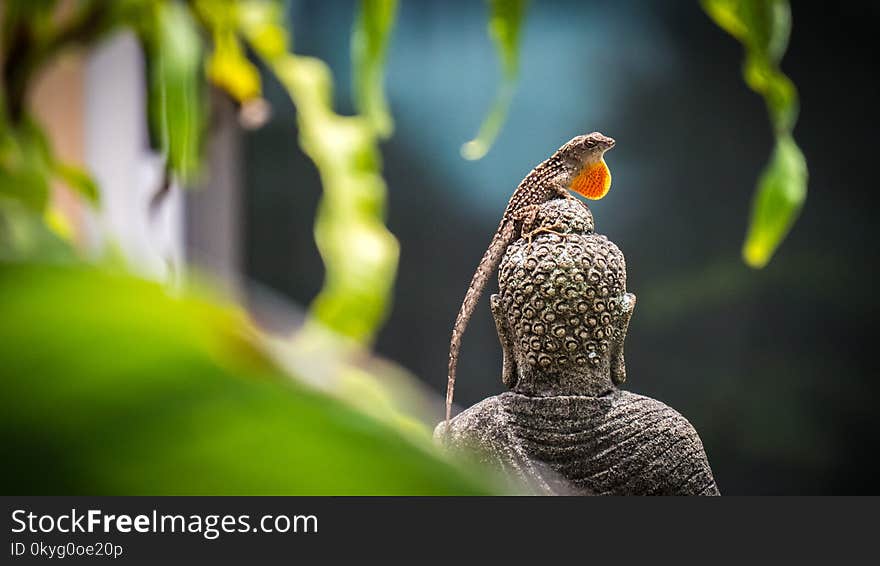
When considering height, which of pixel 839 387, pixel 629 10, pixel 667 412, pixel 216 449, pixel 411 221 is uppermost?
pixel 629 10

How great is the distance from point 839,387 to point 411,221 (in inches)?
24.5

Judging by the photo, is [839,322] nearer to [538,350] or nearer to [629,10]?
[629,10]

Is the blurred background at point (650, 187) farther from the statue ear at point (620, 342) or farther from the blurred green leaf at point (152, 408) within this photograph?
the blurred green leaf at point (152, 408)

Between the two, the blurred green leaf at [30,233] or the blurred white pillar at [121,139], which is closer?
the blurred green leaf at [30,233]

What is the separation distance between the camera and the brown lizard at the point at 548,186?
552 millimetres

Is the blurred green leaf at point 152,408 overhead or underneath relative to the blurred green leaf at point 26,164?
underneath

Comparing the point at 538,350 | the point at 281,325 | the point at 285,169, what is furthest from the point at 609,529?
the point at 285,169

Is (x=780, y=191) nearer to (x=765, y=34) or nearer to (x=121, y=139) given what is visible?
(x=765, y=34)

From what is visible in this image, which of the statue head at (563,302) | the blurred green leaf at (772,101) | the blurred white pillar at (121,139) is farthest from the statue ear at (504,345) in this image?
the blurred white pillar at (121,139)

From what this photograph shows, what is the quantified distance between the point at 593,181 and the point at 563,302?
0.10 metres

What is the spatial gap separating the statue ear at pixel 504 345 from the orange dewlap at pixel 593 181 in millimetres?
98

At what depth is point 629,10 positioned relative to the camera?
0.95 meters

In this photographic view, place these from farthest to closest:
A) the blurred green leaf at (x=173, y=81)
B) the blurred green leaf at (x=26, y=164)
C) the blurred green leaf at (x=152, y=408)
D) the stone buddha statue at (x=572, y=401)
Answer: the stone buddha statue at (x=572, y=401) → the blurred green leaf at (x=173, y=81) → the blurred green leaf at (x=26, y=164) → the blurred green leaf at (x=152, y=408)

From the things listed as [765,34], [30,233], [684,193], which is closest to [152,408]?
[30,233]
